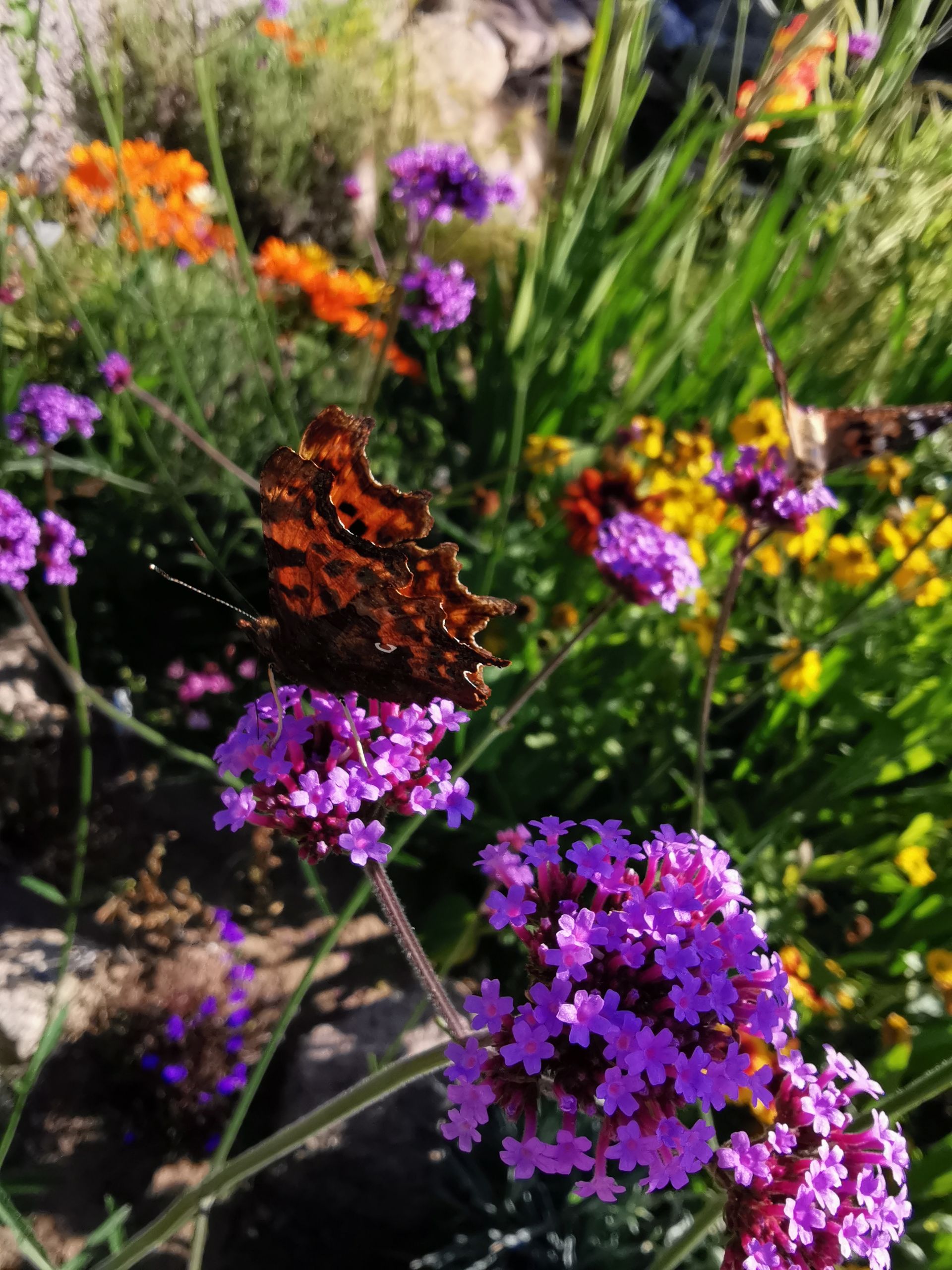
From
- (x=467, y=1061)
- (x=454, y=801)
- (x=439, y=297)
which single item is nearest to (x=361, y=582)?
(x=454, y=801)

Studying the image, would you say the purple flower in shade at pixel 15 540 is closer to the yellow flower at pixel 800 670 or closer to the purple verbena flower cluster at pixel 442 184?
the purple verbena flower cluster at pixel 442 184

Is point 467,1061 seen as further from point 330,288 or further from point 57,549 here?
point 330,288

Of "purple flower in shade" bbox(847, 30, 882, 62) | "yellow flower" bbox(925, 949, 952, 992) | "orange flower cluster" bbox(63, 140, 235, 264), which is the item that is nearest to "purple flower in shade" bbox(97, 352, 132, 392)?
"orange flower cluster" bbox(63, 140, 235, 264)

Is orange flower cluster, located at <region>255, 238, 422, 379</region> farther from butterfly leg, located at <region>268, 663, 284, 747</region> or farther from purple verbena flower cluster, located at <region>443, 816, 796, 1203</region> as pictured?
purple verbena flower cluster, located at <region>443, 816, 796, 1203</region>

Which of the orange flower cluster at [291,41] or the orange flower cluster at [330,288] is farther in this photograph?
the orange flower cluster at [291,41]

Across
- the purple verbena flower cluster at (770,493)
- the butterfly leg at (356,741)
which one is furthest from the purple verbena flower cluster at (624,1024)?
the purple verbena flower cluster at (770,493)

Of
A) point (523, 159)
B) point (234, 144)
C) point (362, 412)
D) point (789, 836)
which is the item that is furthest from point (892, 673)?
point (523, 159)
